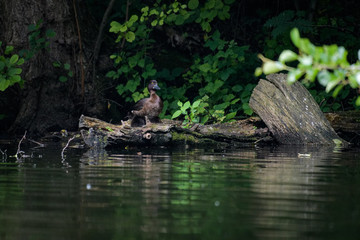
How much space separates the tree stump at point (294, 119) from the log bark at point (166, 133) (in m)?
0.28

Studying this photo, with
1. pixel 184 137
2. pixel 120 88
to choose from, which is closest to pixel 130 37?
pixel 120 88

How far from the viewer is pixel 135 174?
5.75 meters

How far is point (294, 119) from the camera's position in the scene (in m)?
9.67

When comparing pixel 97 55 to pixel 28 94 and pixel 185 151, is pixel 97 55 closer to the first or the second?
pixel 28 94

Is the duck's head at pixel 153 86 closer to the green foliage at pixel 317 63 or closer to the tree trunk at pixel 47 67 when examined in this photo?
the tree trunk at pixel 47 67

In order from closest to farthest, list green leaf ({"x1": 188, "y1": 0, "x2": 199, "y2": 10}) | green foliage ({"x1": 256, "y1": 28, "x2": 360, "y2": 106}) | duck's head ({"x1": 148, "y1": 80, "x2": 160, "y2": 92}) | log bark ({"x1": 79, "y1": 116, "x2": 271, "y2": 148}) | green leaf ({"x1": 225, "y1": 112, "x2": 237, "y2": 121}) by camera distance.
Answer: green foliage ({"x1": 256, "y1": 28, "x2": 360, "y2": 106}), log bark ({"x1": 79, "y1": 116, "x2": 271, "y2": 148}), green leaf ({"x1": 225, "y1": 112, "x2": 237, "y2": 121}), duck's head ({"x1": 148, "y1": 80, "x2": 160, "y2": 92}), green leaf ({"x1": 188, "y1": 0, "x2": 199, "y2": 10})

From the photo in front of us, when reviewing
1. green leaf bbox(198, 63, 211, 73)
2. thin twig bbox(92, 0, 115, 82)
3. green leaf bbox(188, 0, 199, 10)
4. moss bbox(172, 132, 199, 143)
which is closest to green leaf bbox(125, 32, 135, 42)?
thin twig bbox(92, 0, 115, 82)

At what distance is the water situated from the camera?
326 cm

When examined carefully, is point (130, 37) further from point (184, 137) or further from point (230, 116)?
point (184, 137)

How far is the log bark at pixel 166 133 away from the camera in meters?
9.12

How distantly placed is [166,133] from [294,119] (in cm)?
205

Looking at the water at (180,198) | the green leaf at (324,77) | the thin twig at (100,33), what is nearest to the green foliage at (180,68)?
the thin twig at (100,33)

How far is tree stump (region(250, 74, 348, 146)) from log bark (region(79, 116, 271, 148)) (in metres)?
0.28

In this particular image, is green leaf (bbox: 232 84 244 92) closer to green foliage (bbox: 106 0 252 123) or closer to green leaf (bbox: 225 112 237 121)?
green foliage (bbox: 106 0 252 123)
